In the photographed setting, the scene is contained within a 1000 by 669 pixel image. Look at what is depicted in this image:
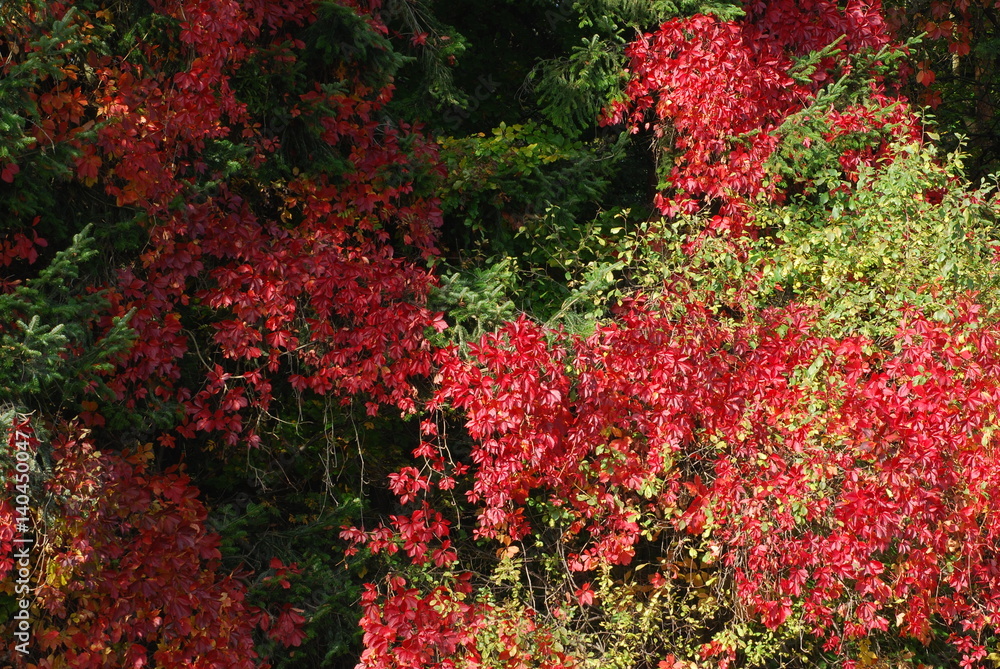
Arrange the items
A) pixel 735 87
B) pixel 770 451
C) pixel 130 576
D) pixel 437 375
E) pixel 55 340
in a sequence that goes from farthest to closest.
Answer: pixel 735 87
pixel 437 375
pixel 770 451
pixel 130 576
pixel 55 340

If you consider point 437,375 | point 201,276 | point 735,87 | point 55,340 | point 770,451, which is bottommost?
point 770,451

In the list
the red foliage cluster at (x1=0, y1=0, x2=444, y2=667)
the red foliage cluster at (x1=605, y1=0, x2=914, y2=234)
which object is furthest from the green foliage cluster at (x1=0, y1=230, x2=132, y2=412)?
the red foliage cluster at (x1=605, y1=0, x2=914, y2=234)

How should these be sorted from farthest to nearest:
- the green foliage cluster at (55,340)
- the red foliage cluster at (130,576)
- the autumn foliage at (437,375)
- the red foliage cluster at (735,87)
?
the red foliage cluster at (735,87), the autumn foliage at (437,375), the red foliage cluster at (130,576), the green foliage cluster at (55,340)

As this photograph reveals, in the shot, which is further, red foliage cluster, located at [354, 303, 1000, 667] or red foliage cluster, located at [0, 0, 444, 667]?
red foliage cluster, located at [354, 303, 1000, 667]

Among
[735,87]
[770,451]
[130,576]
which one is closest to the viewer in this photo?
[130,576]

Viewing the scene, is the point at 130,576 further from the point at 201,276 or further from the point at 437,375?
the point at 437,375

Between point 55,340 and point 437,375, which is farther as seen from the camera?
point 437,375

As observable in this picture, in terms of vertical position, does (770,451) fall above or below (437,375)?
below

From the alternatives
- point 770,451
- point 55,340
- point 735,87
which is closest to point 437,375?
point 770,451

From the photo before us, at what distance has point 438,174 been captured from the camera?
19.7 ft

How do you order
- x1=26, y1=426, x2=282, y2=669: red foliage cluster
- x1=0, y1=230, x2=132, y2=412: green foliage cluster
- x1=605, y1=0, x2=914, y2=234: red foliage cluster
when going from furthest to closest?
x1=605, y1=0, x2=914, y2=234: red foliage cluster, x1=26, y1=426, x2=282, y2=669: red foliage cluster, x1=0, y1=230, x2=132, y2=412: green foliage cluster

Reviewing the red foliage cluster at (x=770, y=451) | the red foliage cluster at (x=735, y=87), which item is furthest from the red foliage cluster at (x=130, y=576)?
the red foliage cluster at (x=735, y=87)

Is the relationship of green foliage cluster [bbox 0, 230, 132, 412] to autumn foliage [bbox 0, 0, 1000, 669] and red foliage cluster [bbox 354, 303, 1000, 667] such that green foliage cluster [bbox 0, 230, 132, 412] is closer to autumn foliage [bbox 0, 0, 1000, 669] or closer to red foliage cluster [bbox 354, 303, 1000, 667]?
autumn foliage [bbox 0, 0, 1000, 669]

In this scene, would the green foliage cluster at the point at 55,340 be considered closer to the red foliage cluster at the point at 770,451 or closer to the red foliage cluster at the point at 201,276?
the red foliage cluster at the point at 201,276
